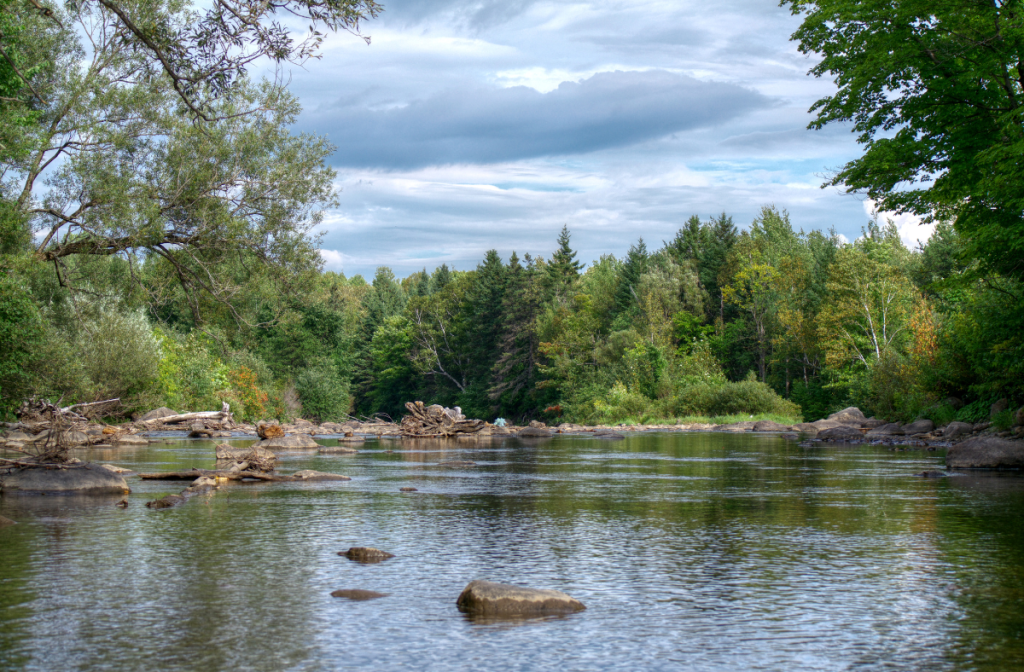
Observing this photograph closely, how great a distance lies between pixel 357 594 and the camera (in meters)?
7.91

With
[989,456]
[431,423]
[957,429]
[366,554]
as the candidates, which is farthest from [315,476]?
[957,429]

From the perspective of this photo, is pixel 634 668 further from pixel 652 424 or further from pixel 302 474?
pixel 652 424

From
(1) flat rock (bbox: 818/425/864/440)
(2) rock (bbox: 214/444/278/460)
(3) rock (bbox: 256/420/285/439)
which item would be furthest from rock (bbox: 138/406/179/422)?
(1) flat rock (bbox: 818/425/864/440)

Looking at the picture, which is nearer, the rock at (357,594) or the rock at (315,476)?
the rock at (357,594)

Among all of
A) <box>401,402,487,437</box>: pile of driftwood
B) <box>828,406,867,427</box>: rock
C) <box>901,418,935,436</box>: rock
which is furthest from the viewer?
<box>828,406,867,427</box>: rock

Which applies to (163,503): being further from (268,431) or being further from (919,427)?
(919,427)

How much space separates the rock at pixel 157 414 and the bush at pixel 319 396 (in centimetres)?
2310

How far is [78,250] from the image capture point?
2077 cm

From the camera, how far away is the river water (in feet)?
20.2

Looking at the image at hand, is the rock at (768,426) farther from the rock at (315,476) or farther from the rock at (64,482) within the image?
the rock at (64,482)

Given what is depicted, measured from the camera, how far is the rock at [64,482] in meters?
15.8

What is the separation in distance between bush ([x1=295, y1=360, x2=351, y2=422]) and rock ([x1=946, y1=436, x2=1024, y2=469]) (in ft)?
188

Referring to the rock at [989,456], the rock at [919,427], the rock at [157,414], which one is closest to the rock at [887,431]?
the rock at [919,427]

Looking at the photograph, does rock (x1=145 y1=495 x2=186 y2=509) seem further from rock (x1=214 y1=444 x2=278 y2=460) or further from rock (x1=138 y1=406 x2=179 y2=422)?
rock (x1=138 y1=406 x2=179 y2=422)
